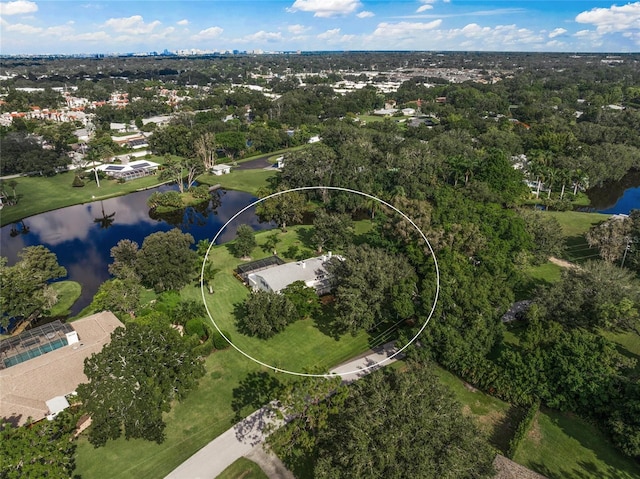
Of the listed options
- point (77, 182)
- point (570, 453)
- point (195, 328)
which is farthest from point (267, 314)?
point (77, 182)

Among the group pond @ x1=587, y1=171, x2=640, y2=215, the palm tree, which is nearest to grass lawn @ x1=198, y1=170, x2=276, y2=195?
the palm tree

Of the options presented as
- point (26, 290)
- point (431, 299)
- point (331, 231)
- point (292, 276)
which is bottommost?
point (292, 276)

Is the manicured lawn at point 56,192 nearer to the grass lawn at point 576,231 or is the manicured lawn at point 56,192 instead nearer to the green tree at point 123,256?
the green tree at point 123,256

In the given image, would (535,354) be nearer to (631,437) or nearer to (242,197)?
(631,437)

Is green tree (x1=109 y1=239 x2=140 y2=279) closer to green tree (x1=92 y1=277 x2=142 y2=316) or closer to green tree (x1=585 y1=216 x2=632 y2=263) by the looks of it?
green tree (x1=92 y1=277 x2=142 y2=316)

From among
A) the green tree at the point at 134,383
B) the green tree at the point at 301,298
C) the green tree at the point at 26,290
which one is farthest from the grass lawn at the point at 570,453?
the green tree at the point at 26,290

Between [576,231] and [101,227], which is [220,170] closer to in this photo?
[101,227]
